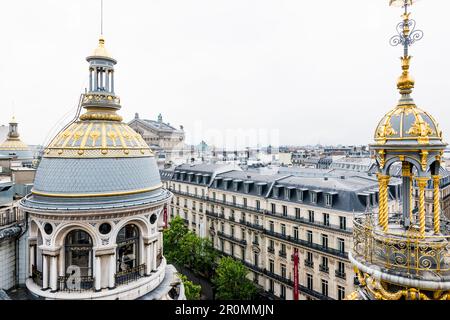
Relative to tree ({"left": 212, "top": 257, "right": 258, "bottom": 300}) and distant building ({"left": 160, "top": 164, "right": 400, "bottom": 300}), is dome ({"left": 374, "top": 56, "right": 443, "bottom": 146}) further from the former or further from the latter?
tree ({"left": 212, "top": 257, "right": 258, "bottom": 300})

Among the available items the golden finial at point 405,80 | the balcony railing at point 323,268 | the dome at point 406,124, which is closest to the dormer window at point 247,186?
the balcony railing at point 323,268

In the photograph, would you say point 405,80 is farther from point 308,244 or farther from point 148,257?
point 308,244

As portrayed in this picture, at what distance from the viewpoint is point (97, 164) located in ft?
52.5

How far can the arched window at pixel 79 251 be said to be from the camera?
51.5ft

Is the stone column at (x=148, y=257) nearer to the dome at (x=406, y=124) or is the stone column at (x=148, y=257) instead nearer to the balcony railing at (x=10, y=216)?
the balcony railing at (x=10, y=216)

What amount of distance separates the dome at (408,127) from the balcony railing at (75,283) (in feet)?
49.4

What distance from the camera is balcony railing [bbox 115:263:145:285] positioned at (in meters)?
16.1

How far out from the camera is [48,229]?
1553 centimetres

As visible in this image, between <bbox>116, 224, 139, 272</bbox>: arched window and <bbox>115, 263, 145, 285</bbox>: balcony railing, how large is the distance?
1.17 feet

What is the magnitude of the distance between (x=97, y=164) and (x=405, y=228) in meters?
14.5

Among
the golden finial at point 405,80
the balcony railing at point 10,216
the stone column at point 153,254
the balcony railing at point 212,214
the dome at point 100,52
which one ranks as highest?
the dome at point 100,52

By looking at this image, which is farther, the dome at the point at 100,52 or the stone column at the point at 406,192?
the dome at the point at 100,52

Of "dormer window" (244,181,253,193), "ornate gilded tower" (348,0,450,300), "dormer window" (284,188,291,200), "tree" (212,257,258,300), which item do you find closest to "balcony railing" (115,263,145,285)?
"ornate gilded tower" (348,0,450,300)
